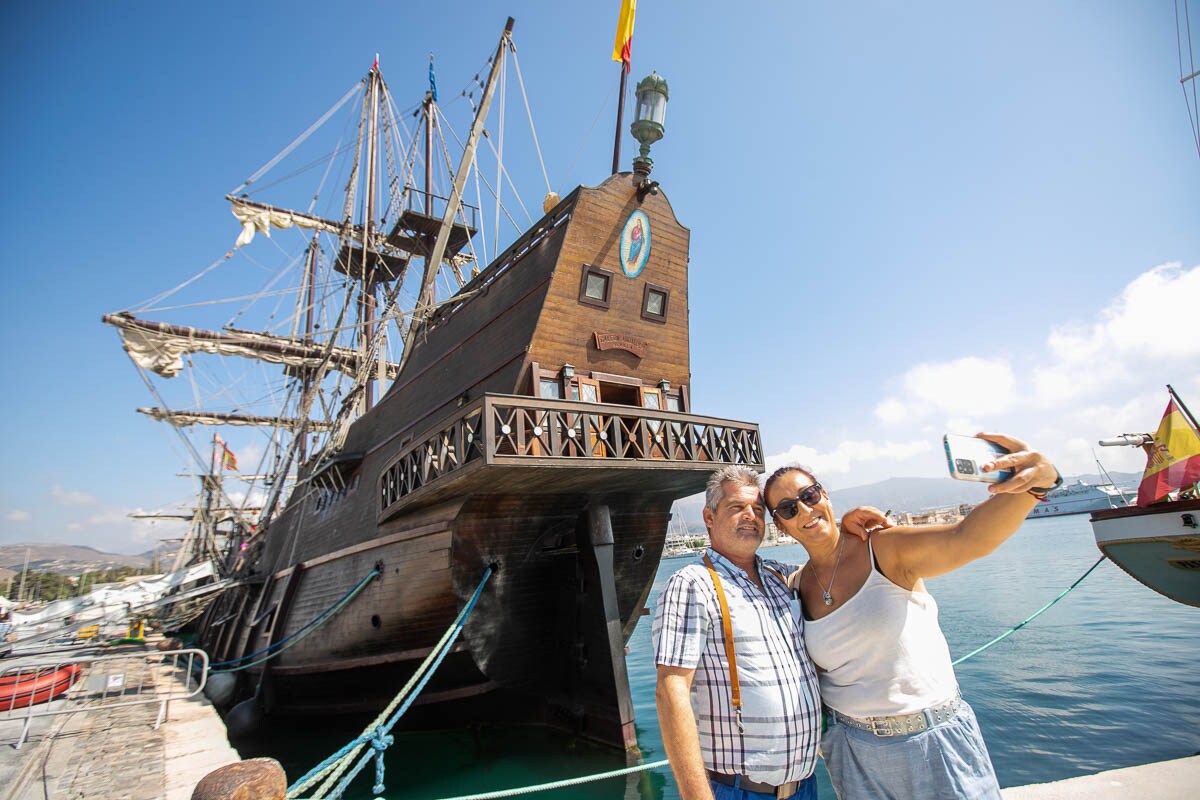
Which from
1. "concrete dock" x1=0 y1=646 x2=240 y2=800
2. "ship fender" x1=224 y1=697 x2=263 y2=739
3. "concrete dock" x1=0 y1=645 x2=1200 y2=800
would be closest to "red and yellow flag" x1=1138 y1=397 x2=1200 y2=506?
"concrete dock" x1=0 y1=645 x2=1200 y2=800

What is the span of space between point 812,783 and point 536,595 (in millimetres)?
6757

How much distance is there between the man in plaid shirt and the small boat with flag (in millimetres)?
10899

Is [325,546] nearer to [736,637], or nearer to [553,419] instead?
[553,419]

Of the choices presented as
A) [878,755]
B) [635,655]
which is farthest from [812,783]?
[635,655]

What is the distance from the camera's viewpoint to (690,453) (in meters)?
7.76

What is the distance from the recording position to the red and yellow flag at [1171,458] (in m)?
9.85

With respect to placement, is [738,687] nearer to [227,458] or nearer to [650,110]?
[650,110]

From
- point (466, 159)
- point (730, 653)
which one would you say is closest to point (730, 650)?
point (730, 653)

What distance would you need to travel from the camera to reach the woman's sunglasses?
2.24 m

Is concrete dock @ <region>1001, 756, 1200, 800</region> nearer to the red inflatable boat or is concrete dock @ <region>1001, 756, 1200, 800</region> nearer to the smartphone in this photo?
the smartphone

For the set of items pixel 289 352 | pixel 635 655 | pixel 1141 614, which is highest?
pixel 289 352

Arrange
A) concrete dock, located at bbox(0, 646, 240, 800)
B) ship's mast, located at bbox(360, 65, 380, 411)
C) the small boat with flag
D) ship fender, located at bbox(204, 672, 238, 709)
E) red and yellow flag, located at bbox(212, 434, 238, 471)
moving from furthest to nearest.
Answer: red and yellow flag, located at bbox(212, 434, 238, 471), ship's mast, located at bbox(360, 65, 380, 411), ship fender, located at bbox(204, 672, 238, 709), the small boat with flag, concrete dock, located at bbox(0, 646, 240, 800)

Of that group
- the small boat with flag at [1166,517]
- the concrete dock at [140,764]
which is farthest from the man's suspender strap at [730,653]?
the small boat with flag at [1166,517]

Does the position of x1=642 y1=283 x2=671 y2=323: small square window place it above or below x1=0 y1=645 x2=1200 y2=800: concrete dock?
above
